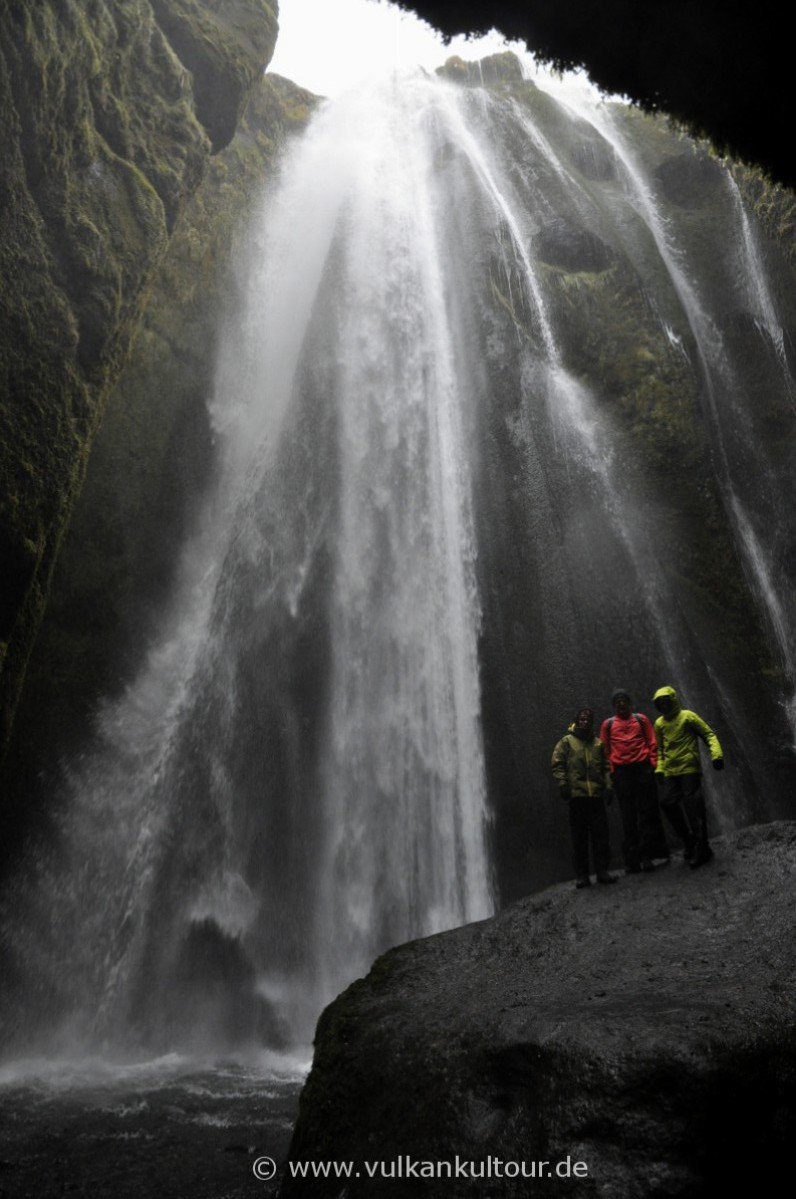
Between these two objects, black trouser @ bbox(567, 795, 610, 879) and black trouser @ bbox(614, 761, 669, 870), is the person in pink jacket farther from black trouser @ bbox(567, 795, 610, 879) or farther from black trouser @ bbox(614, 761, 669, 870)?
black trouser @ bbox(567, 795, 610, 879)

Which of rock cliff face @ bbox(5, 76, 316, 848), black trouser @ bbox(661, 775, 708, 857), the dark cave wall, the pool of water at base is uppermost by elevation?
rock cliff face @ bbox(5, 76, 316, 848)

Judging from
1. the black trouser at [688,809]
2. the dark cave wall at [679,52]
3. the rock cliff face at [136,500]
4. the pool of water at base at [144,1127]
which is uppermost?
the rock cliff face at [136,500]

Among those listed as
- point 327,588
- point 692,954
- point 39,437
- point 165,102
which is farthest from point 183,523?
point 692,954

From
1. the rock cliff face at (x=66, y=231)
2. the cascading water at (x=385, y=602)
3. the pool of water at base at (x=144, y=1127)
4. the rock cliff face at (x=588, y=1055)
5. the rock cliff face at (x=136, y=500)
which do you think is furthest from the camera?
the rock cliff face at (x=136, y=500)

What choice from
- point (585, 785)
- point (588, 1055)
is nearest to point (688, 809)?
point (585, 785)

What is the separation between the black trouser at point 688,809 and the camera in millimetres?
6191

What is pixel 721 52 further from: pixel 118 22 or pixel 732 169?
pixel 732 169

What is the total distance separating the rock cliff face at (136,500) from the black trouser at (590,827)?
27.6ft

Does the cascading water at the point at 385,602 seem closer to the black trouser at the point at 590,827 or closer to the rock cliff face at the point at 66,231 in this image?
the rock cliff face at the point at 66,231

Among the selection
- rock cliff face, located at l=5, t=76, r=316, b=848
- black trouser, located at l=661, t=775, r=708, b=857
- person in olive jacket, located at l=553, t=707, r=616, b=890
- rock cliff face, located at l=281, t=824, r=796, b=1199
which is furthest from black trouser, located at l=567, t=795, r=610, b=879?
rock cliff face, located at l=5, t=76, r=316, b=848

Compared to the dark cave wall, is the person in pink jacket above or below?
below

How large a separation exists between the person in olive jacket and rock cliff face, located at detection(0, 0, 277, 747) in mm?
5791

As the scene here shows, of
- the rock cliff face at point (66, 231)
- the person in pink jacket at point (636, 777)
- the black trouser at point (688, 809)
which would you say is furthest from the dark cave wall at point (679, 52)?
the rock cliff face at point (66, 231)

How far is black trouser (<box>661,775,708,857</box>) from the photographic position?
619 centimetres
